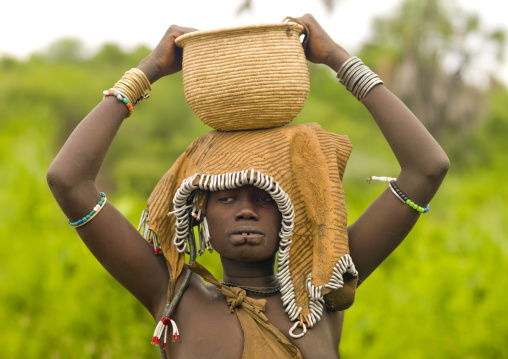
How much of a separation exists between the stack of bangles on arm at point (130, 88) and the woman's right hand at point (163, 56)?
0.11 ft

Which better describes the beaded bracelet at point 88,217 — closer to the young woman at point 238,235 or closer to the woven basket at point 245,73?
the young woman at point 238,235

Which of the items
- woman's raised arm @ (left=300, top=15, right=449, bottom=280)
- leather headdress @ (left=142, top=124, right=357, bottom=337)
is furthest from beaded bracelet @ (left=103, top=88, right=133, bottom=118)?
woman's raised arm @ (left=300, top=15, right=449, bottom=280)

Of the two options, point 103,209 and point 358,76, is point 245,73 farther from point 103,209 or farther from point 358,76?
point 103,209

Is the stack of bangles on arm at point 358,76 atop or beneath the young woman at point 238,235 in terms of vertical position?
atop

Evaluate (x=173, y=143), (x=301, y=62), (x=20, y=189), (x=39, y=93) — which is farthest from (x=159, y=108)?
(x=301, y=62)

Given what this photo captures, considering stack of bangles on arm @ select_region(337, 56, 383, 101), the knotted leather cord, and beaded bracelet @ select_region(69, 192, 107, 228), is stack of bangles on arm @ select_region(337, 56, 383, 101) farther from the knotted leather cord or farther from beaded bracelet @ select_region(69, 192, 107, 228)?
beaded bracelet @ select_region(69, 192, 107, 228)

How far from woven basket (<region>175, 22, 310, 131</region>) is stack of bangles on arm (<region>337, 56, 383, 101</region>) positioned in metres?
0.18

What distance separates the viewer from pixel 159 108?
21.7 meters

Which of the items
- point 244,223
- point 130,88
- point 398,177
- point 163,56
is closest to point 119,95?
point 130,88

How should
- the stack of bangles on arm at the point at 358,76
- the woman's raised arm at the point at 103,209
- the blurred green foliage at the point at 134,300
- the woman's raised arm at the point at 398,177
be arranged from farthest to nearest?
1. the blurred green foliage at the point at 134,300
2. the stack of bangles on arm at the point at 358,76
3. the woman's raised arm at the point at 398,177
4. the woman's raised arm at the point at 103,209

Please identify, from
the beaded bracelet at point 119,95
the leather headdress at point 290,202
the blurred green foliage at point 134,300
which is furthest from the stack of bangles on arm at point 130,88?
the blurred green foliage at point 134,300

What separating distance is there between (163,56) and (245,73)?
0.38 meters

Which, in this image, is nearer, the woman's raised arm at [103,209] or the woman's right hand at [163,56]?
the woman's raised arm at [103,209]

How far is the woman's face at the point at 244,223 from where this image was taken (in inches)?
93.0
